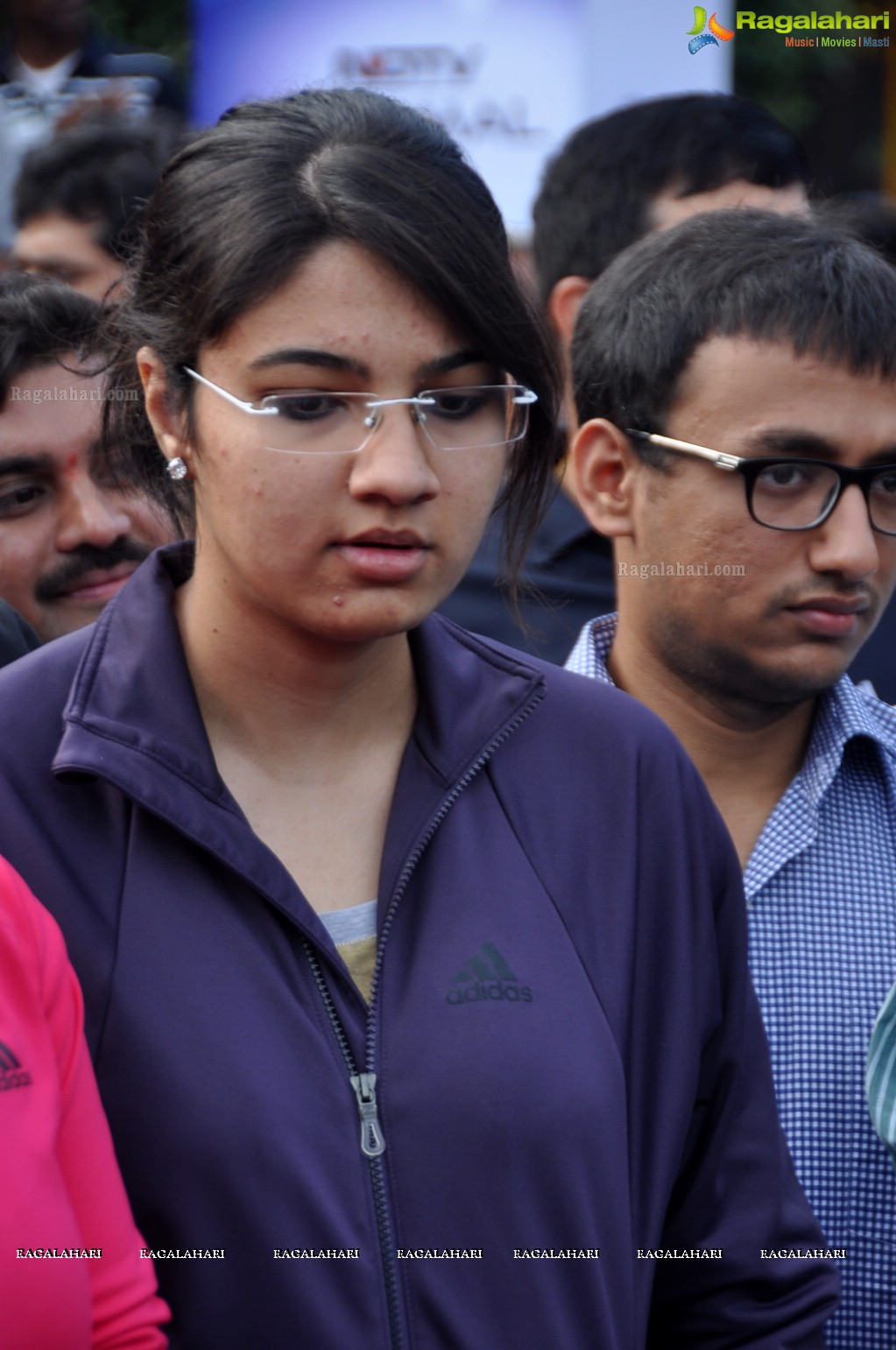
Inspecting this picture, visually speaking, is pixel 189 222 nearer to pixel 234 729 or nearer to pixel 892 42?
pixel 234 729

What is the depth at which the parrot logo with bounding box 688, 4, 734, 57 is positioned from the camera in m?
5.14

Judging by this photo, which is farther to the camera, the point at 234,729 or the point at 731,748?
the point at 731,748

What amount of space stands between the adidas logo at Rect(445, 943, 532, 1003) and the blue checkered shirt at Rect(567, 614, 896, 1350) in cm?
65

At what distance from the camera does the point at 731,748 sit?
2.49m

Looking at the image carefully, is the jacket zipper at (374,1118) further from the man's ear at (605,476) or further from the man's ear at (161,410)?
the man's ear at (605,476)

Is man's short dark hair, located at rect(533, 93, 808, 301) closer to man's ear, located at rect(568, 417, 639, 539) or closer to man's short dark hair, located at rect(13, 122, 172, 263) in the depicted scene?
man's short dark hair, located at rect(13, 122, 172, 263)

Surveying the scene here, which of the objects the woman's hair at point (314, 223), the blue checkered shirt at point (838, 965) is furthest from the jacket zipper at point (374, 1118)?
the blue checkered shirt at point (838, 965)

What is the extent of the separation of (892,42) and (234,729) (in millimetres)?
9069

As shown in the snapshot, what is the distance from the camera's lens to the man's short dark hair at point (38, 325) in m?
2.78

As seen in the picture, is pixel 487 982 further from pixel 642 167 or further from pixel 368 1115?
pixel 642 167

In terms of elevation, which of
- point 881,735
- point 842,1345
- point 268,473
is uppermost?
point 268,473

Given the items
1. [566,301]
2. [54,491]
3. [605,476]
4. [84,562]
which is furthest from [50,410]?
[566,301]

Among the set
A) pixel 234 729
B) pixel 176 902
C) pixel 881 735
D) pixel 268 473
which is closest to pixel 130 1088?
pixel 176 902

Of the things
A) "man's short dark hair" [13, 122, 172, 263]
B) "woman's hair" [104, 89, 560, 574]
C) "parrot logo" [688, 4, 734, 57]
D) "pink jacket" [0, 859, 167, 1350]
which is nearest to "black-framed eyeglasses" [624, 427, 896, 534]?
"woman's hair" [104, 89, 560, 574]
